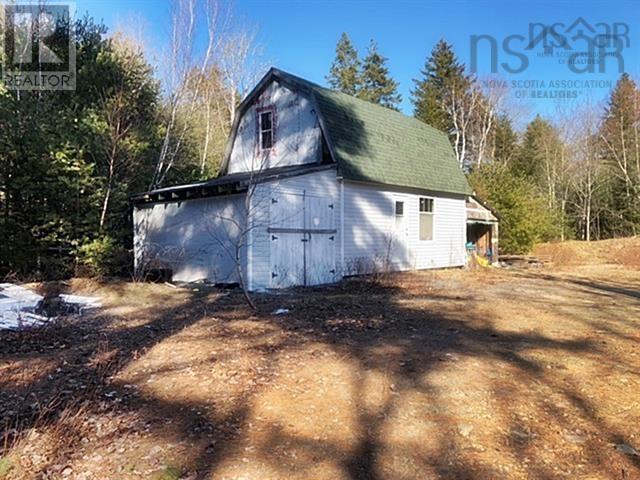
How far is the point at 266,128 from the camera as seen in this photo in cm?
1430

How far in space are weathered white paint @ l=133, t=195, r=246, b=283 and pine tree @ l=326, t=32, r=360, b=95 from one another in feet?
85.3

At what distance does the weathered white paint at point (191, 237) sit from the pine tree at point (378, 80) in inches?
1032

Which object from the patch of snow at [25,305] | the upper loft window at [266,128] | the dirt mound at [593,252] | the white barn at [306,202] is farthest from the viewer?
the dirt mound at [593,252]

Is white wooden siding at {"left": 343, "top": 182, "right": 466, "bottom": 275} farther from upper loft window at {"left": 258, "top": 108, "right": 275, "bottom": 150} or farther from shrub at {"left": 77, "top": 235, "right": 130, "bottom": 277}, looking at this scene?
shrub at {"left": 77, "top": 235, "right": 130, "bottom": 277}

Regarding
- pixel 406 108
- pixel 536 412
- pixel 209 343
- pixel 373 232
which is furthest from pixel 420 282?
pixel 406 108

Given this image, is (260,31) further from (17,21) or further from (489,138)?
(489,138)

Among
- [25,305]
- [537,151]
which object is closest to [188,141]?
[25,305]

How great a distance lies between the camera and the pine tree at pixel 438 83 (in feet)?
101

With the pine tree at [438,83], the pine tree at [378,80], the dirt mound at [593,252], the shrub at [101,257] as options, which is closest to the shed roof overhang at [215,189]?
the shrub at [101,257]

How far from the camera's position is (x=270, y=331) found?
5.89 metres

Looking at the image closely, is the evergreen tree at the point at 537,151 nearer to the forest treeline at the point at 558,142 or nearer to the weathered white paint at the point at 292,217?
the forest treeline at the point at 558,142

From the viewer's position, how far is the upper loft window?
14.1m

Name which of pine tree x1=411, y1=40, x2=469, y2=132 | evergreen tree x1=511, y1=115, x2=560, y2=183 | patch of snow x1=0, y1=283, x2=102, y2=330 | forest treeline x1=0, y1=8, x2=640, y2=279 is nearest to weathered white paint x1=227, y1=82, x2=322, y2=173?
forest treeline x1=0, y1=8, x2=640, y2=279

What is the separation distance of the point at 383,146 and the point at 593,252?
15.1m
